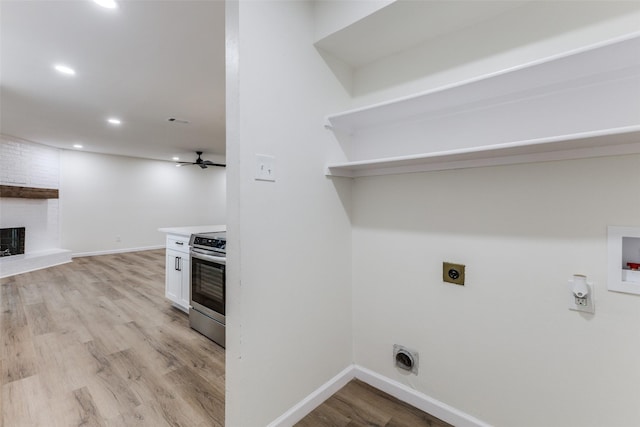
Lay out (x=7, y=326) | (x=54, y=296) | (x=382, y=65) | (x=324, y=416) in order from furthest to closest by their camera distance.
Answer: (x=54, y=296) → (x=7, y=326) → (x=382, y=65) → (x=324, y=416)

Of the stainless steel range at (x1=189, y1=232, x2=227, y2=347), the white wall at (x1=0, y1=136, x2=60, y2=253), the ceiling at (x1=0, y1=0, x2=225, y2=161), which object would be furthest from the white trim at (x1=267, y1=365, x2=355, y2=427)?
the white wall at (x1=0, y1=136, x2=60, y2=253)

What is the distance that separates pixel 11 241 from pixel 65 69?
4.62m

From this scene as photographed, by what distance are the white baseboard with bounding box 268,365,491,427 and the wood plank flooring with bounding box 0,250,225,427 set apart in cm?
42

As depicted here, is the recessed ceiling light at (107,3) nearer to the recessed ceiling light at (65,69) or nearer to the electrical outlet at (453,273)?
the recessed ceiling light at (65,69)

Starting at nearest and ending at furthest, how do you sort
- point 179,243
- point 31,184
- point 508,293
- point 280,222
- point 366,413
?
point 508,293 < point 280,222 < point 366,413 < point 179,243 < point 31,184

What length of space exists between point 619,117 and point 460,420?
1558mm

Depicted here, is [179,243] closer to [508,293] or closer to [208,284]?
[208,284]

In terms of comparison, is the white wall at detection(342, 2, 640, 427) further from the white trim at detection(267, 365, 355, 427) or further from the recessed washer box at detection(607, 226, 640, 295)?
the white trim at detection(267, 365, 355, 427)

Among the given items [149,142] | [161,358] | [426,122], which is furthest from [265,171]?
[149,142]

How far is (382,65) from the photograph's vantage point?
1.75 metres

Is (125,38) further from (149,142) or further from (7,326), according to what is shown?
(149,142)

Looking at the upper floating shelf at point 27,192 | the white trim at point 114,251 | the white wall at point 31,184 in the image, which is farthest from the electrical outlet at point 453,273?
the white trim at point 114,251

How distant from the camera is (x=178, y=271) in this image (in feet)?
9.78

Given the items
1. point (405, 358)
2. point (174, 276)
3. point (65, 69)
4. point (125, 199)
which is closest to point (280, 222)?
point (405, 358)
